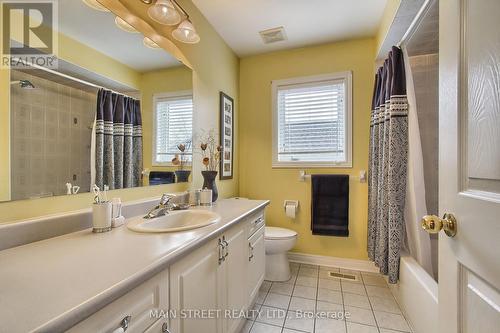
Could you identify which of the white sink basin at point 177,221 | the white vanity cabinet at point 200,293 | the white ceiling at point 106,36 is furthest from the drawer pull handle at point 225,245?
the white ceiling at point 106,36

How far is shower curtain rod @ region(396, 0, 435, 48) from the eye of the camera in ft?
4.91

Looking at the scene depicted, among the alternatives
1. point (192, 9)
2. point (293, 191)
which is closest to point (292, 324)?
point (293, 191)

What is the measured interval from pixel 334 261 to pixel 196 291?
1979 mm

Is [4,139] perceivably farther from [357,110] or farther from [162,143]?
[357,110]

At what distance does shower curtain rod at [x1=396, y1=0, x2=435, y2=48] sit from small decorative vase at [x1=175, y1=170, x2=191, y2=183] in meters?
1.98

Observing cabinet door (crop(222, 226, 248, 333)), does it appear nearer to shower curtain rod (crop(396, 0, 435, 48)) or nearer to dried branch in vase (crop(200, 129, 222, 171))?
dried branch in vase (crop(200, 129, 222, 171))

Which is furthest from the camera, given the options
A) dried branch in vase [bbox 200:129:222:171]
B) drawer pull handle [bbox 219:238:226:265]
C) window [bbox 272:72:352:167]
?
window [bbox 272:72:352:167]

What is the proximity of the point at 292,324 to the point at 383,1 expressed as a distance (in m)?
2.56

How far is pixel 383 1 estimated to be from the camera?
188 cm

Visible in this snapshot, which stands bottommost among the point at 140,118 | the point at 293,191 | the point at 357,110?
the point at 293,191

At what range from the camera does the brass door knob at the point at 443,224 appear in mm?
699

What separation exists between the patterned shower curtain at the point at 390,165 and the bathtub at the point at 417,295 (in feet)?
0.30

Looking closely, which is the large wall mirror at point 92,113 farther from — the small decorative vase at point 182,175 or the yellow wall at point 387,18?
the yellow wall at point 387,18

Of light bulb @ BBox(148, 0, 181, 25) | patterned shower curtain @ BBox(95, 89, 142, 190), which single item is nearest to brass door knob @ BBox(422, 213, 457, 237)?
patterned shower curtain @ BBox(95, 89, 142, 190)
